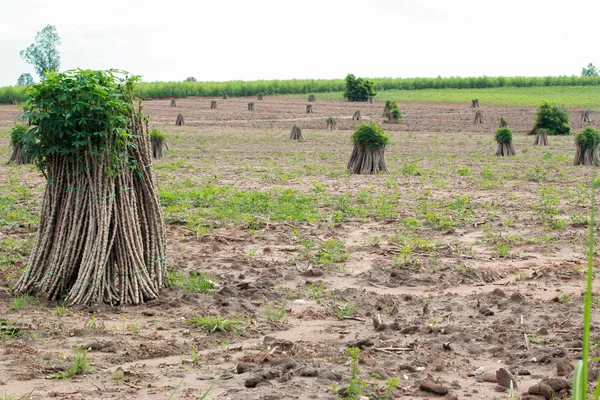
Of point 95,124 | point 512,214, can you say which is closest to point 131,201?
point 95,124

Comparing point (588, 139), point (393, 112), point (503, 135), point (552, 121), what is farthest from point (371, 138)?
point (393, 112)

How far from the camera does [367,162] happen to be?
16.5 meters

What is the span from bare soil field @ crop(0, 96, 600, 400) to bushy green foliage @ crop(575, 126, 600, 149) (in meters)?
3.04

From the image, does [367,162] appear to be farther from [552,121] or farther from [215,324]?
[552,121]

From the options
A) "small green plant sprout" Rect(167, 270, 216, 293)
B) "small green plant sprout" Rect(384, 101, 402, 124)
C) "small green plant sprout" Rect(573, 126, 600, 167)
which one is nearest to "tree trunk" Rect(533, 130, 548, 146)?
"small green plant sprout" Rect(573, 126, 600, 167)

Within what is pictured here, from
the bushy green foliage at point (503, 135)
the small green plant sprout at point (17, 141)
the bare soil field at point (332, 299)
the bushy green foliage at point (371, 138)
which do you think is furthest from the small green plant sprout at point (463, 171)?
the small green plant sprout at point (17, 141)

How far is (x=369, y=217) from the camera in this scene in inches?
421

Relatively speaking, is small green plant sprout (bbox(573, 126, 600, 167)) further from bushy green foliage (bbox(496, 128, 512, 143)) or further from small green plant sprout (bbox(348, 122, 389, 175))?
small green plant sprout (bbox(348, 122, 389, 175))

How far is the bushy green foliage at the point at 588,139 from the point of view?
17781 mm

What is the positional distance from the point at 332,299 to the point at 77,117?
2784 mm

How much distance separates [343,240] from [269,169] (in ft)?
26.2

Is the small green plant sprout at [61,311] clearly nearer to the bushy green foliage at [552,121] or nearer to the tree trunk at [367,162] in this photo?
the tree trunk at [367,162]

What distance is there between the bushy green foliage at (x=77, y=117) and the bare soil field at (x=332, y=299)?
1.36m

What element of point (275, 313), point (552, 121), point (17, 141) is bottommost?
point (275, 313)
